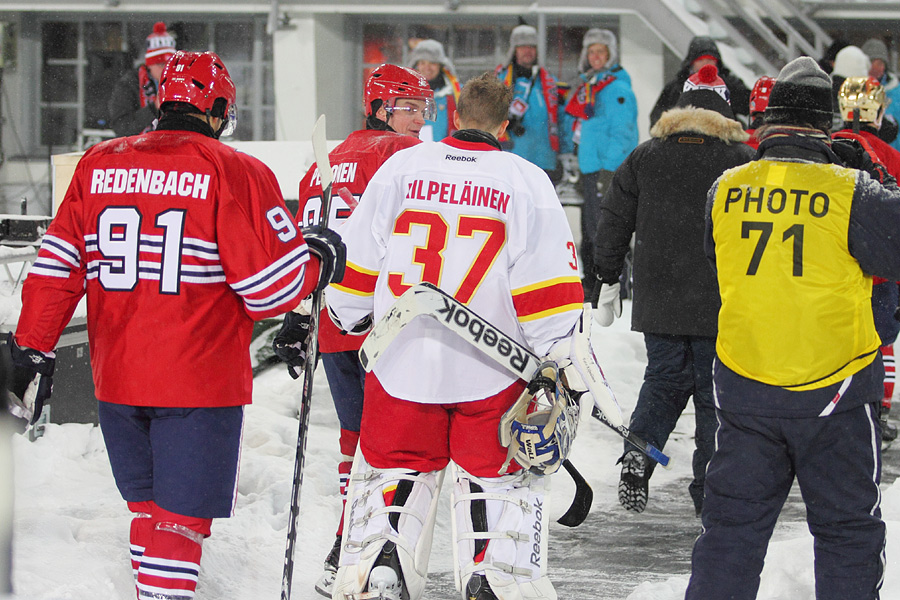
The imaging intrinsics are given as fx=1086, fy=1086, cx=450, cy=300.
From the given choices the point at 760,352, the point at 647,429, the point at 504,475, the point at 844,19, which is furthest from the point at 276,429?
the point at 844,19

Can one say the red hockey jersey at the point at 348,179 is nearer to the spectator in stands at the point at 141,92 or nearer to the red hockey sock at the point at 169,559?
the red hockey sock at the point at 169,559

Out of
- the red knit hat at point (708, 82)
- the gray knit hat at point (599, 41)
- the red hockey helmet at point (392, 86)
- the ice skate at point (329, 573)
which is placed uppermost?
the gray knit hat at point (599, 41)

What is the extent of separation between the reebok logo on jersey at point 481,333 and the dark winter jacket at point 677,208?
6.06ft

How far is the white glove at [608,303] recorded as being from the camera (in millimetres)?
5172

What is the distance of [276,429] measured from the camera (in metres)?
5.98

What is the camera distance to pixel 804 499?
310 cm

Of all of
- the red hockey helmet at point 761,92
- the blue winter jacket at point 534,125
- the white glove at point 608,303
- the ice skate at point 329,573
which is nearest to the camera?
the ice skate at point 329,573

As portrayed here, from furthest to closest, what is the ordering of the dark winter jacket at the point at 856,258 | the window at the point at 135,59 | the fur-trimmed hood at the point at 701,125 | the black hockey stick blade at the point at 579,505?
1. the window at the point at 135,59
2. the fur-trimmed hood at the point at 701,125
3. the black hockey stick blade at the point at 579,505
4. the dark winter jacket at the point at 856,258

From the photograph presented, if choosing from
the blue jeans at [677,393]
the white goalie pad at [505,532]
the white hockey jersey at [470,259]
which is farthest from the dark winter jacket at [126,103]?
the white goalie pad at [505,532]

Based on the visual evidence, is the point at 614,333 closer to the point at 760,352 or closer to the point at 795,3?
the point at 760,352

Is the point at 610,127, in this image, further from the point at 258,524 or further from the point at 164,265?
the point at 164,265

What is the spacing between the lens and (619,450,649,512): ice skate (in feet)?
16.3

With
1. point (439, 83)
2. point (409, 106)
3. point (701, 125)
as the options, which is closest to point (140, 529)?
point (409, 106)

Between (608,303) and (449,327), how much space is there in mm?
2308
